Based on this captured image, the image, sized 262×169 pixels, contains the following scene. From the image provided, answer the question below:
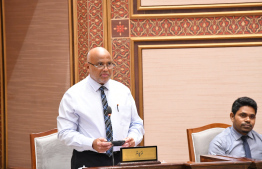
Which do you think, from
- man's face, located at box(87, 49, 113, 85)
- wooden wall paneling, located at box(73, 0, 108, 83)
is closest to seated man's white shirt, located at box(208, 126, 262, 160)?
man's face, located at box(87, 49, 113, 85)

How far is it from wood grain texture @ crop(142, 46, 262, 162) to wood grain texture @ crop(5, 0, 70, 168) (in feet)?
3.14

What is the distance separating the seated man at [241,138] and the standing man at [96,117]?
0.75 m

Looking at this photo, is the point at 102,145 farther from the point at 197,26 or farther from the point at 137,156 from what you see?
the point at 197,26

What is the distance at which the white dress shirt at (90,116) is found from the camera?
278 cm

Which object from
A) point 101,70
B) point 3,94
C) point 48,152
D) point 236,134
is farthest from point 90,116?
point 3,94

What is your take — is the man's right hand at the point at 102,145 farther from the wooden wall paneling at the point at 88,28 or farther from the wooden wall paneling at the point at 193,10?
the wooden wall paneling at the point at 193,10

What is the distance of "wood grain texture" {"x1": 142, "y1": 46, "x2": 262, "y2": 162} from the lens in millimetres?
4379

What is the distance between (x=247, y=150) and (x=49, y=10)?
2.55 metres

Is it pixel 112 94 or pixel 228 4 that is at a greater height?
pixel 228 4

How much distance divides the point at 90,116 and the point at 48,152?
675 millimetres

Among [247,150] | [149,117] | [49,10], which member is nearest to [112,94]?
[247,150]

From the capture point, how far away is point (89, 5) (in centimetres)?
441

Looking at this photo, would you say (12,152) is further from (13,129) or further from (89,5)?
(89,5)

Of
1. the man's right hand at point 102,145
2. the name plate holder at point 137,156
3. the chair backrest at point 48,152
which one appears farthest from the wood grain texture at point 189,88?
the name plate holder at point 137,156
